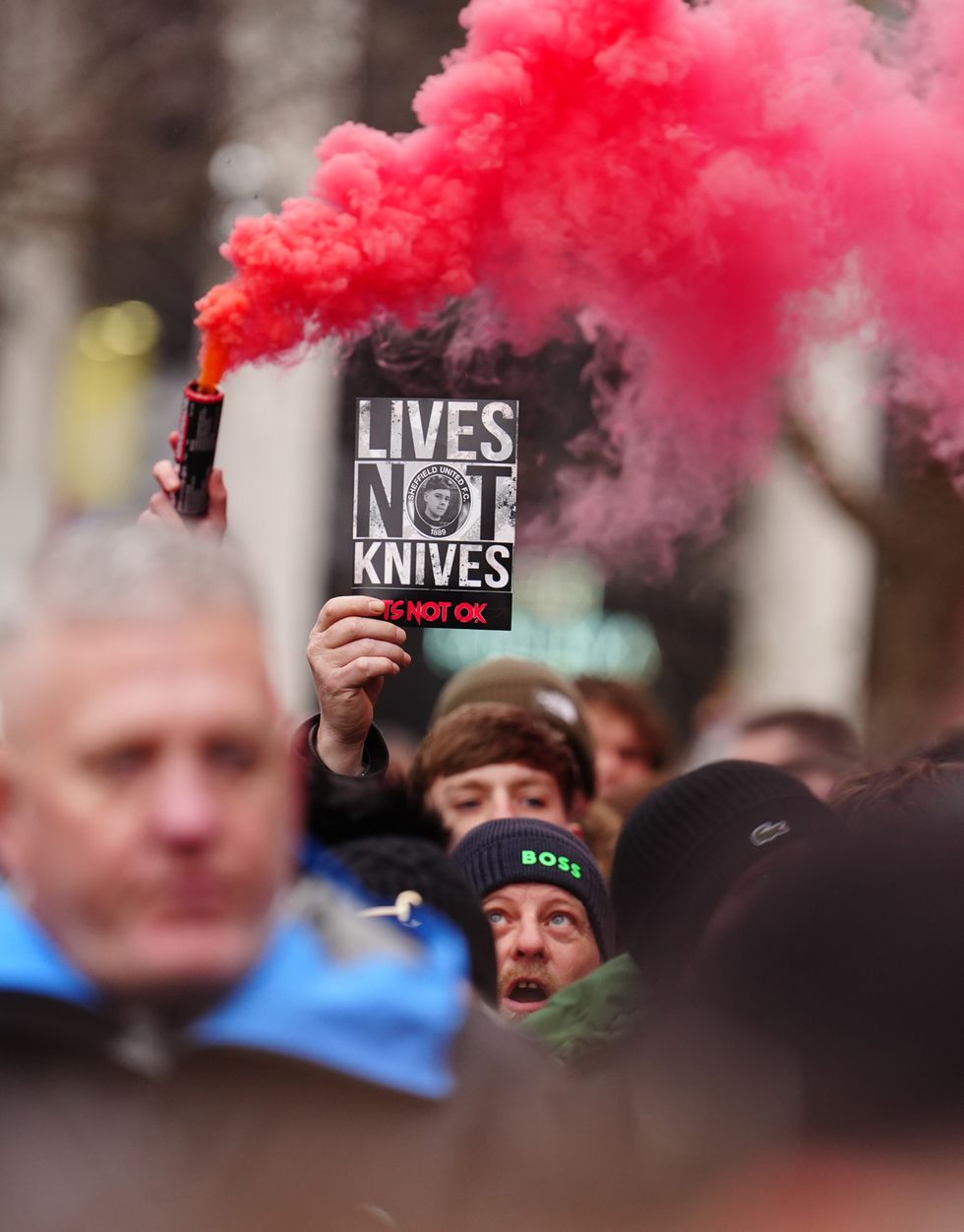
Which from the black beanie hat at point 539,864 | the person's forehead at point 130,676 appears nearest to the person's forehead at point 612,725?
the black beanie hat at point 539,864

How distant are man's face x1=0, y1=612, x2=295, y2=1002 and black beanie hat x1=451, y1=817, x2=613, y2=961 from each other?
168 centimetres

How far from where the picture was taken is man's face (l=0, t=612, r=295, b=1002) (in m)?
1.33

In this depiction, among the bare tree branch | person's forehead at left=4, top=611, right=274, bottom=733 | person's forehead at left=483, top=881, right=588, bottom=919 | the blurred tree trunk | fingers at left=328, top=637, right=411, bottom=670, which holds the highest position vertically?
the bare tree branch

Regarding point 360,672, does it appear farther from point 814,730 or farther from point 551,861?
point 814,730

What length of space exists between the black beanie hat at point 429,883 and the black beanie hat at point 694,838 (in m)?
0.30

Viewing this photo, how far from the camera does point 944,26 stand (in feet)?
10.6

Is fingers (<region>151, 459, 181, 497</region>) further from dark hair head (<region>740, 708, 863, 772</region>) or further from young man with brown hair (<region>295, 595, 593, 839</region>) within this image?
dark hair head (<region>740, 708, 863, 772</region>)

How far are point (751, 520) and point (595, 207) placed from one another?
48.7ft

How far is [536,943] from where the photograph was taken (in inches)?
116

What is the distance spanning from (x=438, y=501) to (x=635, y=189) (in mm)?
696

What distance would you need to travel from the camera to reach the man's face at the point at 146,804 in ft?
4.36

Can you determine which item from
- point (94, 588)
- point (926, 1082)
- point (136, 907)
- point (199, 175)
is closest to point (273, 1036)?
point (136, 907)

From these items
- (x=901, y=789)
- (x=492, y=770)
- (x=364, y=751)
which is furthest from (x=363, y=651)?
(x=492, y=770)

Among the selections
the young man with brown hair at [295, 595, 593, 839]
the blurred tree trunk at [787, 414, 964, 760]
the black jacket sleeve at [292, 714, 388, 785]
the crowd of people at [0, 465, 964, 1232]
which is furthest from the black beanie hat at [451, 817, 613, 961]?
the blurred tree trunk at [787, 414, 964, 760]
